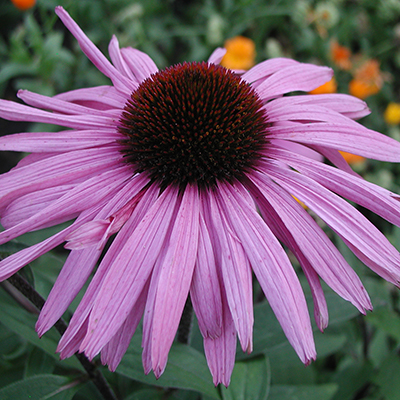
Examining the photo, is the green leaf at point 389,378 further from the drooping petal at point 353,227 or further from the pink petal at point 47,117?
the pink petal at point 47,117

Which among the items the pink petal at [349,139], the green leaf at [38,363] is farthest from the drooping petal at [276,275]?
the green leaf at [38,363]

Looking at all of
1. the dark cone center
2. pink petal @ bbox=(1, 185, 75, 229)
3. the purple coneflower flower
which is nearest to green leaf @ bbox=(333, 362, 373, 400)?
the purple coneflower flower

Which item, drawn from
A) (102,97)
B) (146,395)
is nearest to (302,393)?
(146,395)

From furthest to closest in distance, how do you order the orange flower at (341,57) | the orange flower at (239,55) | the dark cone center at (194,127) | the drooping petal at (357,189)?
1. the orange flower at (341,57)
2. the orange flower at (239,55)
3. the dark cone center at (194,127)
4. the drooping petal at (357,189)

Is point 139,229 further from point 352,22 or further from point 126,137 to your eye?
point 352,22

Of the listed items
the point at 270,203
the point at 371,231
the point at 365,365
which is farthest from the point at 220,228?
the point at 365,365
